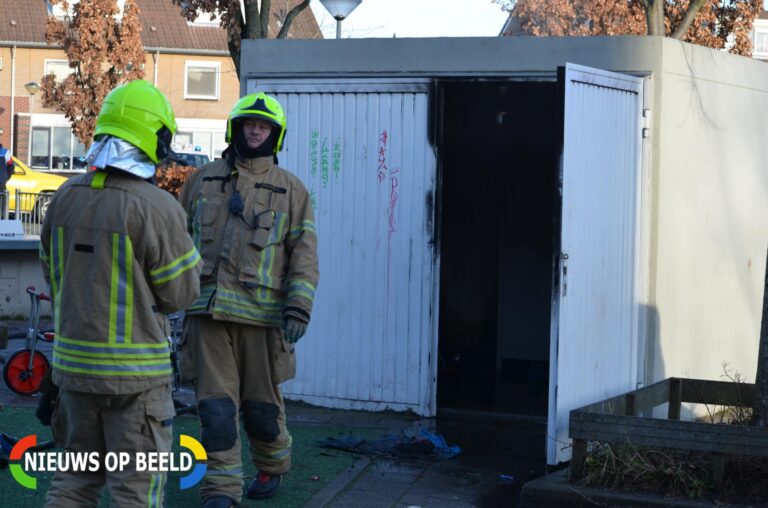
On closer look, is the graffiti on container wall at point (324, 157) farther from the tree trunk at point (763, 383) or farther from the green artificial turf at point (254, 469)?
the tree trunk at point (763, 383)

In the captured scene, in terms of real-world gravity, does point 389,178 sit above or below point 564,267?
above

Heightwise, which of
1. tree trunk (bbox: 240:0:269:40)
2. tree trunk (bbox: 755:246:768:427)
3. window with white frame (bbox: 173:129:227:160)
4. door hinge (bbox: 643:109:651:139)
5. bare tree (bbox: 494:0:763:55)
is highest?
bare tree (bbox: 494:0:763:55)

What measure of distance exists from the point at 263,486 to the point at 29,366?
11.4 feet

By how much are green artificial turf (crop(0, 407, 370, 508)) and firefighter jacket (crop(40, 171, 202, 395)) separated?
6.16ft

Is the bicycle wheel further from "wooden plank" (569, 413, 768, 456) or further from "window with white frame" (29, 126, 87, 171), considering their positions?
"window with white frame" (29, 126, 87, 171)

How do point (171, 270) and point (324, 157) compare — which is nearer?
point (171, 270)

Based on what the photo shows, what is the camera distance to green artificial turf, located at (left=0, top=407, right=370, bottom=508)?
19.6 feet

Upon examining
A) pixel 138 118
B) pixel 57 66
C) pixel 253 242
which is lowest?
pixel 253 242

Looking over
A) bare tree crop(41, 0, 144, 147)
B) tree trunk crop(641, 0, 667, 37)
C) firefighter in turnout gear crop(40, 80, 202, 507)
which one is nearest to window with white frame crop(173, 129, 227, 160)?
bare tree crop(41, 0, 144, 147)

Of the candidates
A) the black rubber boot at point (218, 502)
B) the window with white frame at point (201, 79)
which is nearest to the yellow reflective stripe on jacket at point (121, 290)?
the black rubber boot at point (218, 502)

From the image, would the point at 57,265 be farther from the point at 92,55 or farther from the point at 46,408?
the point at 92,55

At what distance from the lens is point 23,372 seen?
28.7ft

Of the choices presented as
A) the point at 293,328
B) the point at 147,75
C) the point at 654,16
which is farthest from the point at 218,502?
the point at 147,75

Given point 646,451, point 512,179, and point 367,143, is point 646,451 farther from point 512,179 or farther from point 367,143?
point 512,179
